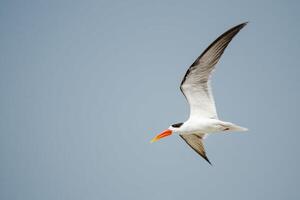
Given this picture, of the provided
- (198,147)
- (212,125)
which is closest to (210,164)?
(198,147)

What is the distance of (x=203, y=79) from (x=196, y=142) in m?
3.41

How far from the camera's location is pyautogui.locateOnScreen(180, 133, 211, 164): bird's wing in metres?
14.0

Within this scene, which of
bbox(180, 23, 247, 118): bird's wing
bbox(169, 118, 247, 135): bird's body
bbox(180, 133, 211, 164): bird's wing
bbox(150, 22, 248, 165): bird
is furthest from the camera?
bbox(180, 133, 211, 164): bird's wing

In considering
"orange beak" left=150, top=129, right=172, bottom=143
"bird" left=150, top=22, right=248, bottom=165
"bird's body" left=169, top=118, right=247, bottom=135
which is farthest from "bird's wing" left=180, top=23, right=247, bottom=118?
"orange beak" left=150, top=129, right=172, bottom=143

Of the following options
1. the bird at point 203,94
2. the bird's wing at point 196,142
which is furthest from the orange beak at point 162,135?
the bird's wing at point 196,142

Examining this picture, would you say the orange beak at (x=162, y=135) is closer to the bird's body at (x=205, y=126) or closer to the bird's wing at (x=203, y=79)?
the bird's body at (x=205, y=126)

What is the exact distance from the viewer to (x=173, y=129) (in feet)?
41.4

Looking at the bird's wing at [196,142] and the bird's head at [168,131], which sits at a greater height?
the bird's head at [168,131]

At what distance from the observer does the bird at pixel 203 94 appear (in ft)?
34.7

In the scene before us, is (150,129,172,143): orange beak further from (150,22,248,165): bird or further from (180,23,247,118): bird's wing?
(180,23,247,118): bird's wing

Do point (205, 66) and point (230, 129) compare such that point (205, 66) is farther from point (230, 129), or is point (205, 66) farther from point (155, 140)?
point (155, 140)

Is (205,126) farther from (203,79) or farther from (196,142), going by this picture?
(196,142)

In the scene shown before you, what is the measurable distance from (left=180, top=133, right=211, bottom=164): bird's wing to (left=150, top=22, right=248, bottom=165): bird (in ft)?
5.11

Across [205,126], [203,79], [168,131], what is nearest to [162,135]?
[168,131]
